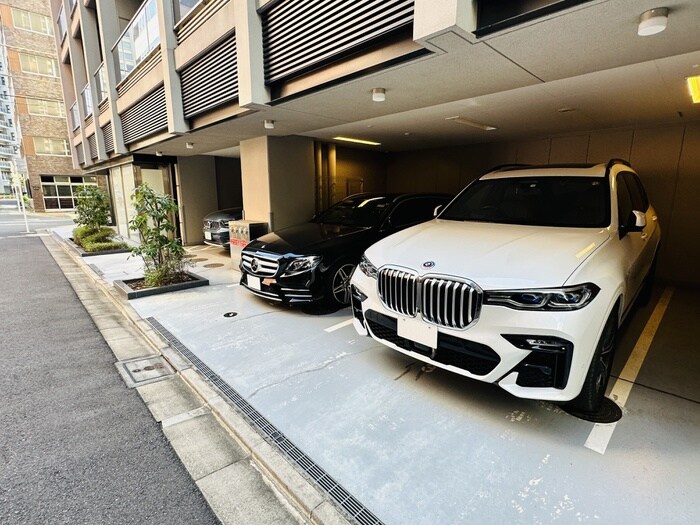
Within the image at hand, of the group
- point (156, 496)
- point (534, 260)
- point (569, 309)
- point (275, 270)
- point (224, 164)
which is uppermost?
point (224, 164)

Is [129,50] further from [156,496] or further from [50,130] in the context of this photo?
[50,130]

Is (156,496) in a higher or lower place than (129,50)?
lower

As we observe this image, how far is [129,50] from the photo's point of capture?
8.79 metres

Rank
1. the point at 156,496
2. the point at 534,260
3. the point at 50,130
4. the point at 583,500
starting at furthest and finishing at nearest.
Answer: the point at 50,130 < the point at 534,260 < the point at 156,496 < the point at 583,500

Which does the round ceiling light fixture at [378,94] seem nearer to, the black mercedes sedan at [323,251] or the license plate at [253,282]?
the black mercedes sedan at [323,251]

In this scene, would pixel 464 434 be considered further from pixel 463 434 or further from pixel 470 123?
pixel 470 123

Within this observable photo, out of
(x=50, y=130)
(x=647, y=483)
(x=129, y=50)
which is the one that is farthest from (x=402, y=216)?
(x=50, y=130)

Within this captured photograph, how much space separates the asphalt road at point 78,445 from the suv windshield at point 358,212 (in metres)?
3.49

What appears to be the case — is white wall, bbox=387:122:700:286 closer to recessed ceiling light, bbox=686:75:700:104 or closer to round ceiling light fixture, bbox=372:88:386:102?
recessed ceiling light, bbox=686:75:700:104

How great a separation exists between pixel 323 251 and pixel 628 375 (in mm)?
3360

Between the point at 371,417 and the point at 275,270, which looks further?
the point at 275,270

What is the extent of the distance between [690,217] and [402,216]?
4.57m

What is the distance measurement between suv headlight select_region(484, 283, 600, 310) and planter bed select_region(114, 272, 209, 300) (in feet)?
17.0

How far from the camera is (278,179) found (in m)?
6.69
